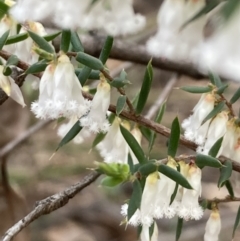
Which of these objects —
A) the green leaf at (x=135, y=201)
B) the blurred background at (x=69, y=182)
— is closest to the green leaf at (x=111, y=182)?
the green leaf at (x=135, y=201)

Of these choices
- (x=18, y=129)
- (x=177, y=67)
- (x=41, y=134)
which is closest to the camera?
(x=177, y=67)

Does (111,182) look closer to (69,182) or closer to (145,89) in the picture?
(145,89)

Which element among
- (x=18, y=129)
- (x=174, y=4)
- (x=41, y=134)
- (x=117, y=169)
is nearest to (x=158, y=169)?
(x=117, y=169)

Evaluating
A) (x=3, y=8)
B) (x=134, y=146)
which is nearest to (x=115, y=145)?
(x=134, y=146)

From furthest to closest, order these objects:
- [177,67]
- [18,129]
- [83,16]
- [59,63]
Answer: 1. [18,129]
2. [177,67]
3. [59,63]
4. [83,16]

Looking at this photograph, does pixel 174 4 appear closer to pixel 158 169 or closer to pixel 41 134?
pixel 158 169

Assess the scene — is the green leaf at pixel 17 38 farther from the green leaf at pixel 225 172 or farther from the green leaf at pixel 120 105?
the green leaf at pixel 225 172
